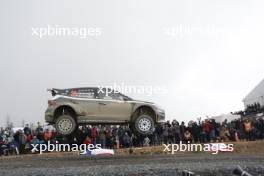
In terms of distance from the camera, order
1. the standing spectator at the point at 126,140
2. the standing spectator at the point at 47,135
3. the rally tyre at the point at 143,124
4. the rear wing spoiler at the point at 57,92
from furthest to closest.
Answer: the standing spectator at the point at 126,140 → the standing spectator at the point at 47,135 → the rally tyre at the point at 143,124 → the rear wing spoiler at the point at 57,92

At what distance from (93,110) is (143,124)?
1948 mm

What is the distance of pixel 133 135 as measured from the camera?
1900 cm

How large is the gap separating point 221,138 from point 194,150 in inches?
167

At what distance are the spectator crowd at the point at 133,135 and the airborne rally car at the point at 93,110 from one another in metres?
1.09

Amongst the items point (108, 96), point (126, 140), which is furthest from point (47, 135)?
point (108, 96)

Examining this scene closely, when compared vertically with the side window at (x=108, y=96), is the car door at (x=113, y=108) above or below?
below

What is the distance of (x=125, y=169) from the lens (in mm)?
7629

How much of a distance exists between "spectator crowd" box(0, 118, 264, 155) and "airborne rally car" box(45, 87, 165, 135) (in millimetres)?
1091

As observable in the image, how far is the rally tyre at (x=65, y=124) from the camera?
52.4 ft

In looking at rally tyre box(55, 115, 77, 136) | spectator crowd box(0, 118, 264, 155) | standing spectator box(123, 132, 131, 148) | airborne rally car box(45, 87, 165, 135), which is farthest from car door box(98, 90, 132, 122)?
standing spectator box(123, 132, 131, 148)

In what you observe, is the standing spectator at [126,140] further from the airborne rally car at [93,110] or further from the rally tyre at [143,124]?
the rally tyre at [143,124]

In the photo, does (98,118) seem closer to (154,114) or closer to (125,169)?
(154,114)

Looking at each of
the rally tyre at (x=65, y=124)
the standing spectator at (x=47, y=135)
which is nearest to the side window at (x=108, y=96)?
the rally tyre at (x=65, y=124)

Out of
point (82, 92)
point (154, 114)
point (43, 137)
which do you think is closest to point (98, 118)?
point (82, 92)
